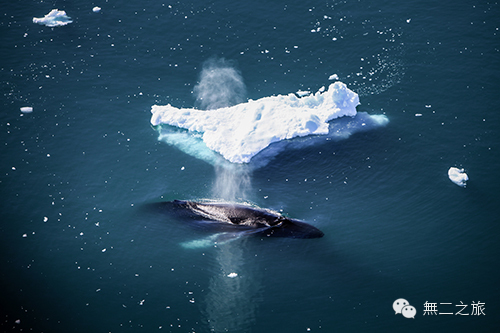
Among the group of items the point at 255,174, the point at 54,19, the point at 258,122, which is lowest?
the point at 255,174

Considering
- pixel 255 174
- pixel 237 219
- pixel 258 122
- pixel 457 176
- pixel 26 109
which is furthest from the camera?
pixel 26 109

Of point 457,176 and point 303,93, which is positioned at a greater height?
point 303,93

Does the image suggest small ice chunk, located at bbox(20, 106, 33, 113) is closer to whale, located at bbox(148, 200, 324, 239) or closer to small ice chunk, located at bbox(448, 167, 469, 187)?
whale, located at bbox(148, 200, 324, 239)

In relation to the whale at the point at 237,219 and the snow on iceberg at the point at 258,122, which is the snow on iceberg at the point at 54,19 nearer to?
the snow on iceberg at the point at 258,122

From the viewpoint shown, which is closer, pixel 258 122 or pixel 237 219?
pixel 237 219

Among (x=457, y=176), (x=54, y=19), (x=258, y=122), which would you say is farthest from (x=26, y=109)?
(x=457, y=176)

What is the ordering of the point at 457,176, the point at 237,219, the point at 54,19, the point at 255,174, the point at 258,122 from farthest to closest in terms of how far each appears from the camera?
the point at 54,19 < the point at 258,122 < the point at 255,174 < the point at 457,176 < the point at 237,219

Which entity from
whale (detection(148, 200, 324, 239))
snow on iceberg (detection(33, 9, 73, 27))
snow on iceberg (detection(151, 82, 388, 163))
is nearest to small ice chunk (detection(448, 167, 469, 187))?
snow on iceberg (detection(151, 82, 388, 163))

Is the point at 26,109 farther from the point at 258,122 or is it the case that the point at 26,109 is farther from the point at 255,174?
the point at 255,174
